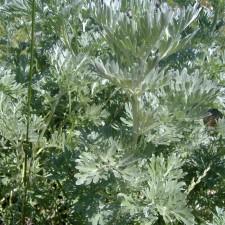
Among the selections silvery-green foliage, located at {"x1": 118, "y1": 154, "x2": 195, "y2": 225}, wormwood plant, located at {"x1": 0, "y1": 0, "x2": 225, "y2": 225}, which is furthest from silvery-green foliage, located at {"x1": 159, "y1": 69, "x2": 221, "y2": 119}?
silvery-green foliage, located at {"x1": 118, "y1": 154, "x2": 195, "y2": 225}

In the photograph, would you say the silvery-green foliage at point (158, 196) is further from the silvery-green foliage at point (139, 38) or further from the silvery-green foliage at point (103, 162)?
the silvery-green foliage at point (139, 38)

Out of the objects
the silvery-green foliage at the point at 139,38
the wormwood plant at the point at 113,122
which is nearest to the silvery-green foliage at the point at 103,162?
the wormwood plant at the point at 113,122

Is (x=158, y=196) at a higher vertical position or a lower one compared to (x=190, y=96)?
lower

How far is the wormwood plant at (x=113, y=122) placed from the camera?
1.34m

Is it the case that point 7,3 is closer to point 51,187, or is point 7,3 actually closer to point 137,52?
point 51,187

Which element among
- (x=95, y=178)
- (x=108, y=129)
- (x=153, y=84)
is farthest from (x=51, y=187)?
(x=153, y=84)

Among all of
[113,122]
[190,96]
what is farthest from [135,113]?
[113,122]

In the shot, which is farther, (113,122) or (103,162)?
(113,122)

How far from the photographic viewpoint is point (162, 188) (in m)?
1.43

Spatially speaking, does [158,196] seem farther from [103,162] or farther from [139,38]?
[139,38]

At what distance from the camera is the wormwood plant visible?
1.34m

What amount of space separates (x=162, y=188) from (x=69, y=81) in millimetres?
517

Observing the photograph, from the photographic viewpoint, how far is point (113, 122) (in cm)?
183

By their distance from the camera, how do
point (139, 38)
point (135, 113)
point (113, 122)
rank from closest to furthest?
point (139, 38)
point (135, 113)
point (113, 122)
